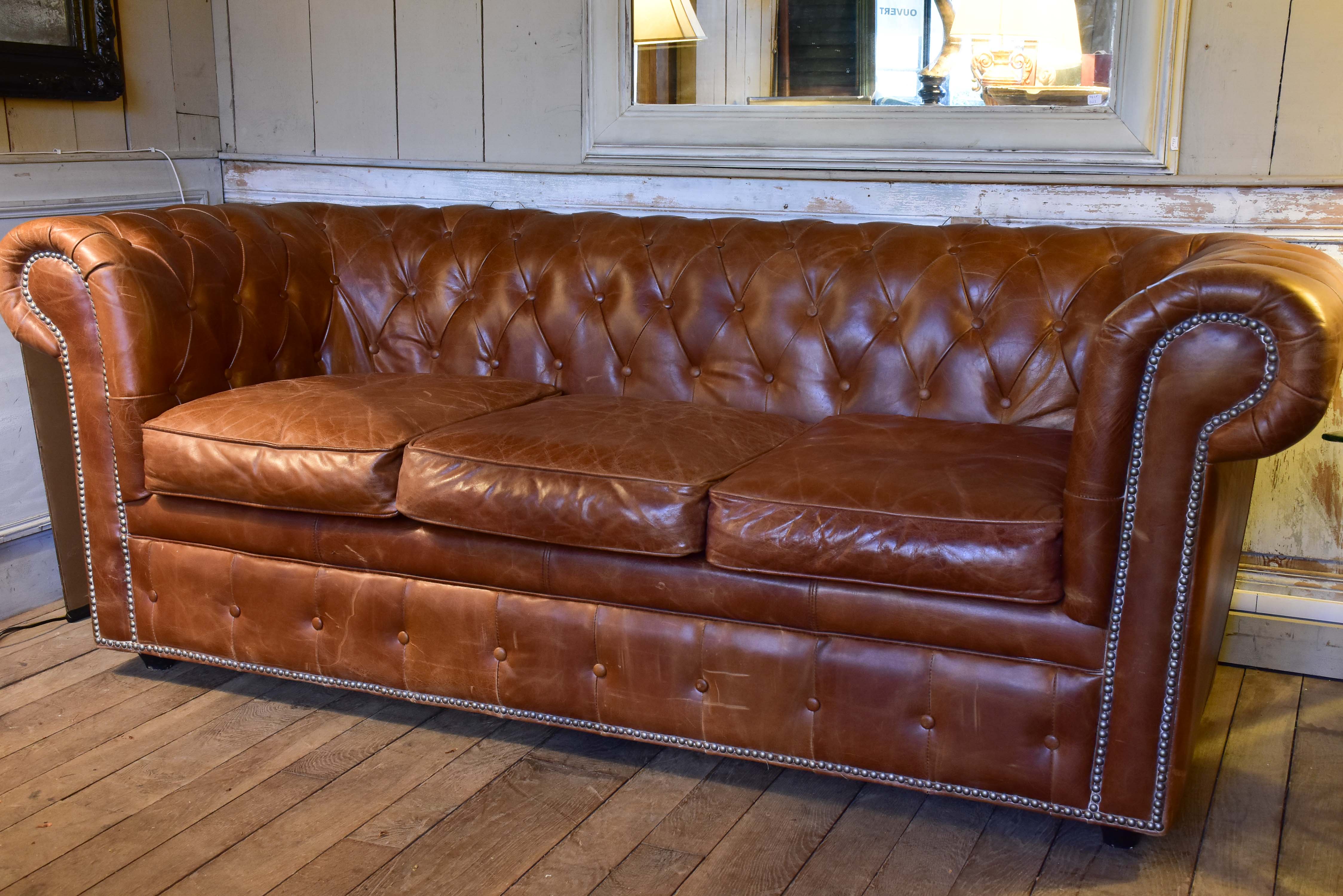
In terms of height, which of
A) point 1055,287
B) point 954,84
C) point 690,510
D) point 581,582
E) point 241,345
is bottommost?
point 581,582

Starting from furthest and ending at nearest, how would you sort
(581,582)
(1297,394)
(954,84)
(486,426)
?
(954,84)
(486,426)
(581,582)
(1297,394)

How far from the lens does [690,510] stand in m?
1.86

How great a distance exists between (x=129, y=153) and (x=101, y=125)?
3.8 inches

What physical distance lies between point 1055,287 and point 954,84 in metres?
0.63

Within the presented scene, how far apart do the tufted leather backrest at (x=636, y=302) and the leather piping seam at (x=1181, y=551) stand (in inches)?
20.5

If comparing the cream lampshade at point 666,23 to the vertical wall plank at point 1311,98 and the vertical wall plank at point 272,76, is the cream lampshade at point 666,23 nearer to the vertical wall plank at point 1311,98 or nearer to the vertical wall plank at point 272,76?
the vertical wall plank at point 272,76

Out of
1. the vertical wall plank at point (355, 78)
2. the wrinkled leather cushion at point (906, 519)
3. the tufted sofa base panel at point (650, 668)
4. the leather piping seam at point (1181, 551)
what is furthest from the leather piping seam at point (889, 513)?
the vertical wall plank at point (355, 78)

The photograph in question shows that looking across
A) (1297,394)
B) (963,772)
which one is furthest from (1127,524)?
(963,772)

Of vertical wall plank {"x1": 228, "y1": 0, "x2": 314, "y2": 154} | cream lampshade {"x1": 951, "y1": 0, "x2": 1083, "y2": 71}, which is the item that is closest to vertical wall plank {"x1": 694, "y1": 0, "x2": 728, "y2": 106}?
cream lampshade {"x1": 951, "y1": 0, "x2": 1083, "y2": 71}

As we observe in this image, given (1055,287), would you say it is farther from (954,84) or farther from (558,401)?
(558,401)

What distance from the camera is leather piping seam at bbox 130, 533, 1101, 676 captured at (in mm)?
1754

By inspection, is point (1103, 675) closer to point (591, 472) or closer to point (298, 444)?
point (591, 472)

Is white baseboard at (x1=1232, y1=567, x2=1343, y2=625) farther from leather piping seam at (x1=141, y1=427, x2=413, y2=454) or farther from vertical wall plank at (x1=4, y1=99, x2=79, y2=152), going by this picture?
vertical wall plank at (x1=4, y1=99, x2=79, y2=152)

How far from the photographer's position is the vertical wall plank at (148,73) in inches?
119
